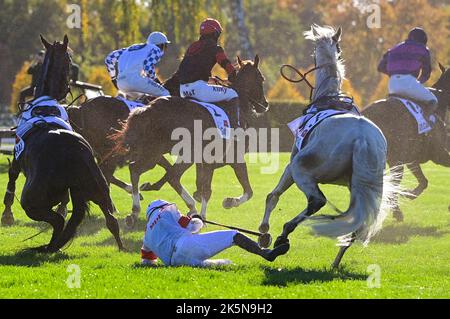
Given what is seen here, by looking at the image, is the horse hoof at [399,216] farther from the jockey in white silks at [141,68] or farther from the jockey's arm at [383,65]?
the jockey in white silks at [141,68]

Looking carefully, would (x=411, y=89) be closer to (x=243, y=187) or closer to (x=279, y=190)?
(x=243, y=187)

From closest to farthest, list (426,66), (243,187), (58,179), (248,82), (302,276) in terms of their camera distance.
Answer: (302,276), (58,179), (243,187), (248,82), (426,66)

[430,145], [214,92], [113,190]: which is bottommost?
[113,190]

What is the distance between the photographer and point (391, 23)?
158 feet

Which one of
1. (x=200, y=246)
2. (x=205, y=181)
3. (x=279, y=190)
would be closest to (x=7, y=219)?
(x=205, y=181)

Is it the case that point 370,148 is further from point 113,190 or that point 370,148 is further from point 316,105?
point 113,190

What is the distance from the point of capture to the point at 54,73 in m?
10.5

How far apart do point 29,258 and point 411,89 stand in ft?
23.8

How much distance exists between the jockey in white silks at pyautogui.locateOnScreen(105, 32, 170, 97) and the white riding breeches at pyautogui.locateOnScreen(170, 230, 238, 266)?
16.9 feet

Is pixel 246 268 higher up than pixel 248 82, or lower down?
lower down

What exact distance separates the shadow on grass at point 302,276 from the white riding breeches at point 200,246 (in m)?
0.50

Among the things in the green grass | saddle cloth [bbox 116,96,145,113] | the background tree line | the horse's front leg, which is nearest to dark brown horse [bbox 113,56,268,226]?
the green grass
